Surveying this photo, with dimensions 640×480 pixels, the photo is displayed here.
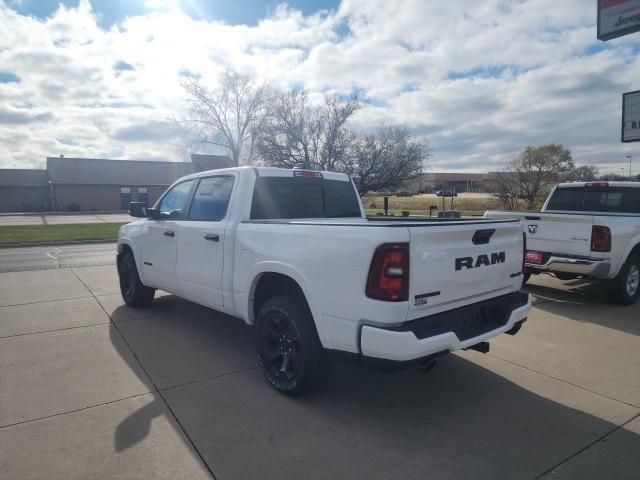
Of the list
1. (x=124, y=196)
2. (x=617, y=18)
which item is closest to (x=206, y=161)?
(x=124, y=196)

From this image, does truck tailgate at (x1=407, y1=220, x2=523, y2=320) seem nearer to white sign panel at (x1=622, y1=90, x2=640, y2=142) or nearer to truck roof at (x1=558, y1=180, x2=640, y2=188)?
truck roof at (x1=558, y1=180, x2=640, y2=188)

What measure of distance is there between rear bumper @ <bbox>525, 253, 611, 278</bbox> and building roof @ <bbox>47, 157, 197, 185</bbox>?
50.7 metres

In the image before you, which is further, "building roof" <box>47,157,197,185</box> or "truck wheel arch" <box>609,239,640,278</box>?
"building roof" <box>47,157,197,185</box>

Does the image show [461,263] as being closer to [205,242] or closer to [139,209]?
[205,242]

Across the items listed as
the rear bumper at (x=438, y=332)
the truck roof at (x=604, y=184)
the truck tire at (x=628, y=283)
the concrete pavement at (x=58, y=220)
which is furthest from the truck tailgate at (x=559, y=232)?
the concrete pavement at (x=58, y=220)

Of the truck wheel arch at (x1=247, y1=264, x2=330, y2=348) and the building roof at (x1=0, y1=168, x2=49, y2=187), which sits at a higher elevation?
the building roof at (x1=0, y1=168, x2=49, y2=187)

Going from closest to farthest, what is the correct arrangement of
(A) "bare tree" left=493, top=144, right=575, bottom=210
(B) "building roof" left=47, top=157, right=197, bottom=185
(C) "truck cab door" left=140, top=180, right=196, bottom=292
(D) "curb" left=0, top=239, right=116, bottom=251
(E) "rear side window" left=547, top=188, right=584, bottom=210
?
(C) "truck cab door" left=140, top=180, right=196, bottom=292
(E) "rear side window" left=547, top=188, right=584, bottom=210
(D) "curb" left=0, top=239, right=116, bottom=251
(A) "bare tree" left=493, top=144, right=575, bottom=210
(B) "building roof" left=47, top=157, right=197, bottom=185

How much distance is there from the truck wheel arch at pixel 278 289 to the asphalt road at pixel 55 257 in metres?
8.66

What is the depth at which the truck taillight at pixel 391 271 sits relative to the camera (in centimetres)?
291

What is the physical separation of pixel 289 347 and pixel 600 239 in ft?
17.2

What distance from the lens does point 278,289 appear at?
4035 mm

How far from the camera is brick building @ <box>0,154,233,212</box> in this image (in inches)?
1892

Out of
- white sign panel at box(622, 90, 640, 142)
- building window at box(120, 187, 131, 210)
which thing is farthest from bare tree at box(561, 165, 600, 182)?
building window at box(120, 187, 131, 210)

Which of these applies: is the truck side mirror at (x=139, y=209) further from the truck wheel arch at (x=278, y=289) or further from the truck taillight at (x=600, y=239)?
the truck taillight at (x=600, y=239)
